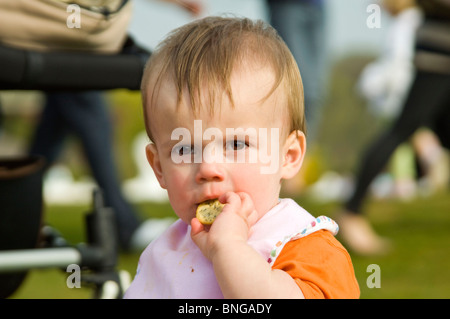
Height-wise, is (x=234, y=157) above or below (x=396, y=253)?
above

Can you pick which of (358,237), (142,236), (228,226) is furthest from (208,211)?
(358,237)

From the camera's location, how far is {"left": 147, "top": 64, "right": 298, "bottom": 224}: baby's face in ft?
3.89

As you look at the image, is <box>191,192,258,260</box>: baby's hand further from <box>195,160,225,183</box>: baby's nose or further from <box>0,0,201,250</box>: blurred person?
<box>0,0,201,250</box>: blurred person

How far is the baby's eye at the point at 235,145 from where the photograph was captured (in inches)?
46.8

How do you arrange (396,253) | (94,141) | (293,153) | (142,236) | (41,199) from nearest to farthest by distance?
(293,153)
(41,199)
(94,141)
(142,236)
(396,253)

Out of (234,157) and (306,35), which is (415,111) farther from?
(234,157)

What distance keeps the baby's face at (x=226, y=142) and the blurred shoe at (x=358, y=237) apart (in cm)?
236

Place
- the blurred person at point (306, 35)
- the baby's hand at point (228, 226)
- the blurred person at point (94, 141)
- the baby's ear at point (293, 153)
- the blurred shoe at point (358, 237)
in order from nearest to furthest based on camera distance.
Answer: the baby's hand at point (228, 226), the baby's ear at point (293, 153), the blurred person at point (94, 141), the blurred person at point (306, 35), the blurred shoe at point (358, 237)

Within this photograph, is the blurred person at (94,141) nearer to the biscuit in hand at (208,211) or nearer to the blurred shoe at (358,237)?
the blurred shoe at (358,237)

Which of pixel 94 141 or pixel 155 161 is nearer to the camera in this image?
pixel 155 161

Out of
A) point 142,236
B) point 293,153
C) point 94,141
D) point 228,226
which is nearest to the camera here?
point 228,226

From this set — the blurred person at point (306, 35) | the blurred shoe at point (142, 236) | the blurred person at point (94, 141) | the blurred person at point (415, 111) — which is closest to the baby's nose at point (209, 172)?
the blurred person at point (94, 141)

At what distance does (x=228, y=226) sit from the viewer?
1.14 meters

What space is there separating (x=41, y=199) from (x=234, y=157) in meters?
0.90
